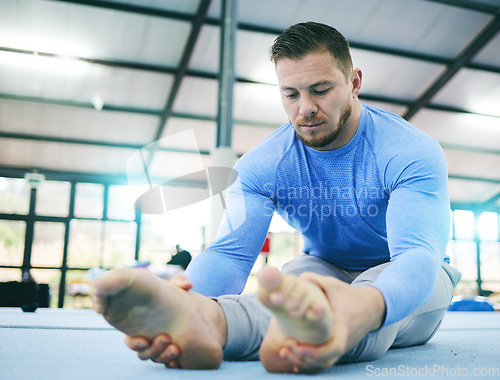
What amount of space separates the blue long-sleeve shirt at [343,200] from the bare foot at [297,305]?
1.07 feet

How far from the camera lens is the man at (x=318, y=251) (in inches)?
26.0

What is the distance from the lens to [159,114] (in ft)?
22.1

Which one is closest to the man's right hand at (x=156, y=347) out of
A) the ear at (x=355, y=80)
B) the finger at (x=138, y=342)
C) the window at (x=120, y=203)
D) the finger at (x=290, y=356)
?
the finger at (x=138, y=342)

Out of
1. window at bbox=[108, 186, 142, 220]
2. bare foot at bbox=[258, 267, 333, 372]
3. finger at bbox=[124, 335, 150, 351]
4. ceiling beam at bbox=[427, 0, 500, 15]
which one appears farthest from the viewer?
window at bbox=[108, 186, 142, 220]

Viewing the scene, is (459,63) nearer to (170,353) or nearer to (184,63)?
(184,63)

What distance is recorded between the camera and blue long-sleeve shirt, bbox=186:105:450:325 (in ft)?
3.10

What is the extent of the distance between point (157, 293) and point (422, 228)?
1.66 feet

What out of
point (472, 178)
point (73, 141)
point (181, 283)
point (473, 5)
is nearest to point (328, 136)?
point (181, 283)

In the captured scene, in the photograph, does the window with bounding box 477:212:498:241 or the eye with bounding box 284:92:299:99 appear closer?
the eye with bounding box 284:92:299:99

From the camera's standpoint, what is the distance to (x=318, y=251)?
53.3 inches

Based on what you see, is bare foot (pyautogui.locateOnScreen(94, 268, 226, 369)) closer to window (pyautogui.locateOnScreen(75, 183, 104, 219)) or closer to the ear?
the ear

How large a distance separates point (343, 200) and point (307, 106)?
0.26 metres

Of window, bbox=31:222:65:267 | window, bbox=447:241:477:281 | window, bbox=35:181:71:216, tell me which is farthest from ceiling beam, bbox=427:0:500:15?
window, bbox=31:222:65:267

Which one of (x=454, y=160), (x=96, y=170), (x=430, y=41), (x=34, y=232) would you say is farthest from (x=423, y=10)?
(x=34, y=232)
